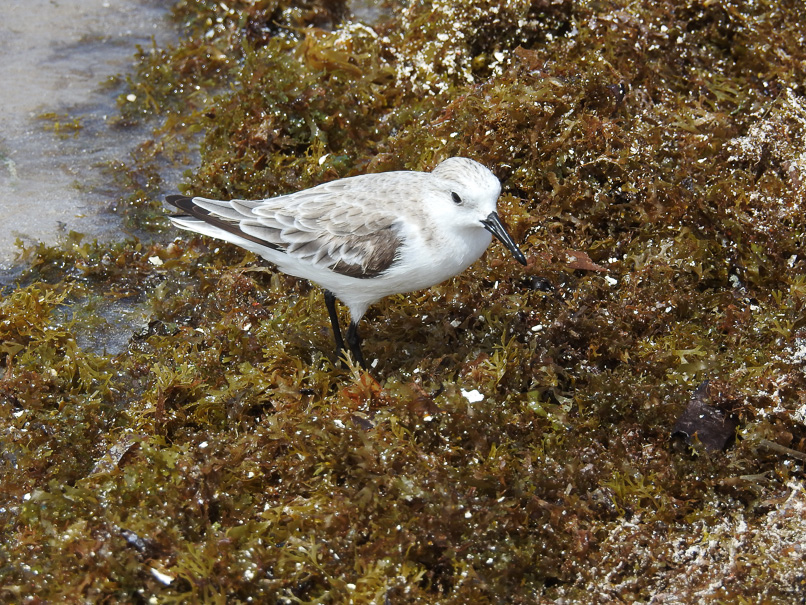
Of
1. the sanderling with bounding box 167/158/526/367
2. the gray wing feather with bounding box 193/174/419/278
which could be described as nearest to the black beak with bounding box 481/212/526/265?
the sanderling with bounding box 167/158/526/367

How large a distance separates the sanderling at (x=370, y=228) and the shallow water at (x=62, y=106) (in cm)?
170

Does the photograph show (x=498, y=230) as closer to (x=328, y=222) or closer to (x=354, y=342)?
(x=328, y=222)

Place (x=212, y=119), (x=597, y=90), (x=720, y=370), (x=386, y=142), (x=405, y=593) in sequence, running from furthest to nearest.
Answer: (x=212, y=119) → (x=386, y=142) → (x=597, y=90) → (x=720, y=370) → (x=405, y=593)

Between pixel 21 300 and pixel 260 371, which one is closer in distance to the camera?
pixel 260 371

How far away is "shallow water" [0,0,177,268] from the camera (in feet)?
19.9

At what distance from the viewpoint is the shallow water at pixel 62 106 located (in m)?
6.07

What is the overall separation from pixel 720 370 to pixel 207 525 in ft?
9.95

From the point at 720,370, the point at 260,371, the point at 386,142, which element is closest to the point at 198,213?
the point at 260,371

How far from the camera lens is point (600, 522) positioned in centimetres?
382

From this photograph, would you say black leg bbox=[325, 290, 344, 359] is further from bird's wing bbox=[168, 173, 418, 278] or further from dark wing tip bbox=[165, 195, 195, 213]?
dark wing tip bbox=[165, 195, 195, 213]

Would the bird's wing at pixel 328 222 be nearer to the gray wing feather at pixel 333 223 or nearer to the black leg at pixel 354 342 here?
the gray wing feather at pixel 333 223

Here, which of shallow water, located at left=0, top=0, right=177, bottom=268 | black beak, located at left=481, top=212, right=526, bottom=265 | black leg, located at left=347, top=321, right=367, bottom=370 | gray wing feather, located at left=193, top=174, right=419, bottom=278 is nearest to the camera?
black beak, located at left=481, top=212, right=526, bottom=265

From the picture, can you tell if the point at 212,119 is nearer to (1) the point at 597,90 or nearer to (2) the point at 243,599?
(1) the point at 597,90

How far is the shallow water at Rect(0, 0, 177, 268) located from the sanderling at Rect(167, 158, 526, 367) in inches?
67.0
